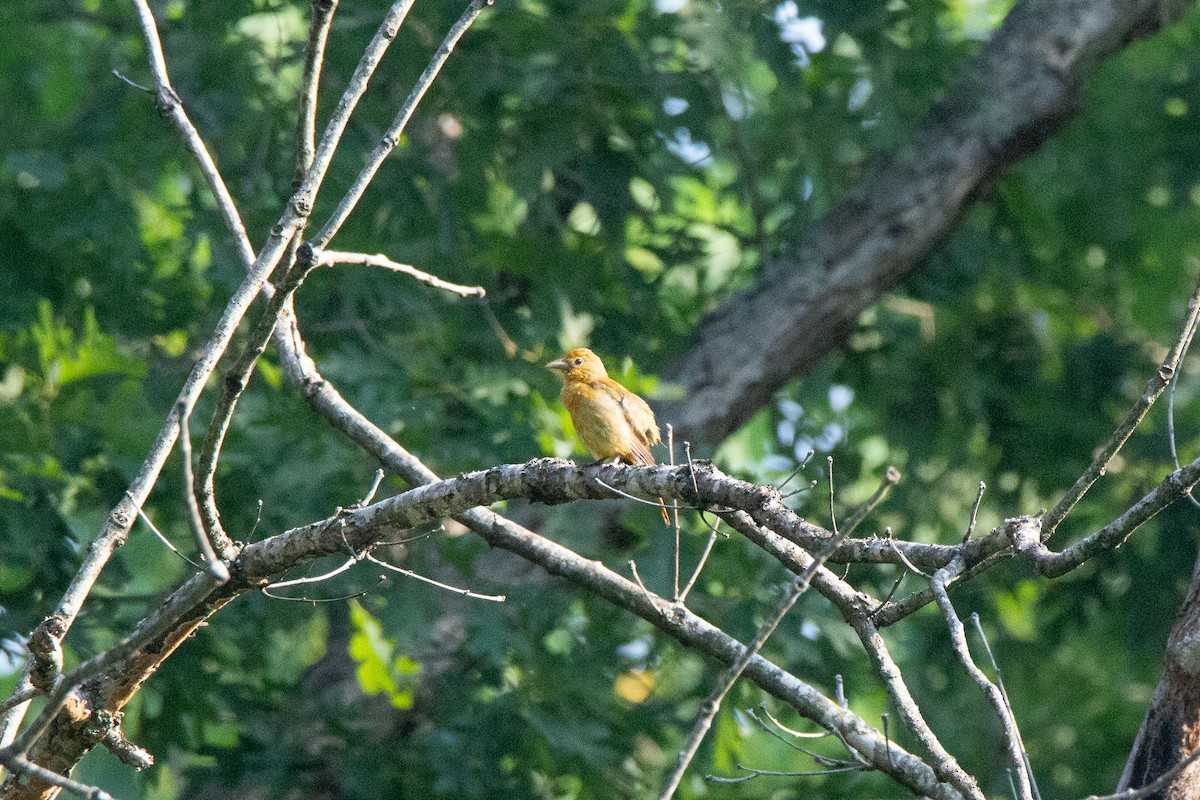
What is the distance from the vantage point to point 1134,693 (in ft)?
34.1

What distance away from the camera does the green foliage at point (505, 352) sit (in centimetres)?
692

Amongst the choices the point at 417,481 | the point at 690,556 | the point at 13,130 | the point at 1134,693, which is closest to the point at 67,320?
the point at 13,130

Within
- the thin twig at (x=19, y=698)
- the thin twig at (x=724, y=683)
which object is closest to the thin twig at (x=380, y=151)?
the thin twig at (x=19, y=698)

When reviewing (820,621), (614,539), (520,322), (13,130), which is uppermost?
(13,130)

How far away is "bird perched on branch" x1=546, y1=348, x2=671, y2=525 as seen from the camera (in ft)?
19.2

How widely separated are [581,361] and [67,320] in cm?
362

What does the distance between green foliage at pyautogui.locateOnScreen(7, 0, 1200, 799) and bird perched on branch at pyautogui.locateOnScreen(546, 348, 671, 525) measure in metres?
0.89

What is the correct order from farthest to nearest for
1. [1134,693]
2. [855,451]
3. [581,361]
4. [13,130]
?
[1134,693]
[855,451]
[13,130]
[581,361]

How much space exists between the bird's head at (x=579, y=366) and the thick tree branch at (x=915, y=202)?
1.60 meters

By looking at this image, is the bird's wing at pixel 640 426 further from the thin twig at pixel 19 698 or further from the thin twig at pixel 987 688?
the thin twig at pixel 19 698

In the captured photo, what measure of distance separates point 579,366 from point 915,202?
292 centimetres

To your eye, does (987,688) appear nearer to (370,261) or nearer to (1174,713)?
(1174,713)

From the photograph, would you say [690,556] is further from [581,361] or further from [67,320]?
[67,320]

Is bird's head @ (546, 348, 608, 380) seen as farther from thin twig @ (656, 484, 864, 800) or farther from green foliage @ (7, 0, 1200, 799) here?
thin twig @ (656, 484, 864, 800)
